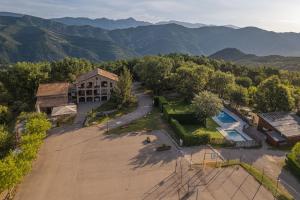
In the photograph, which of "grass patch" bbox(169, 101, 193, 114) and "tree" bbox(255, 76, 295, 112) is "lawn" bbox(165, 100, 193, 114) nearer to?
"grass patch" bbox(169, 101, 193, 114)

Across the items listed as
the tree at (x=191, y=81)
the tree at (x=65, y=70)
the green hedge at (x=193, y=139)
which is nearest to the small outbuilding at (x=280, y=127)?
the green hedge at (x=193, y=139)

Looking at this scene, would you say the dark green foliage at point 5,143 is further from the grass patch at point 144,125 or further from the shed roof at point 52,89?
the shed roof at point 52,89

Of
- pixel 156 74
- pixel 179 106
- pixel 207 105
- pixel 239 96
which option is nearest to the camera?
pixel 207 105

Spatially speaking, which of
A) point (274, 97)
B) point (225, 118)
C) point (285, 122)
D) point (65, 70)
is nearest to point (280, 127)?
point (285, 122)

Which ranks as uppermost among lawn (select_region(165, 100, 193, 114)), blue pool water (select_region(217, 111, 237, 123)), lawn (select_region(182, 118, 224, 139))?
lawn (select_region(165, 100, 193, 114))

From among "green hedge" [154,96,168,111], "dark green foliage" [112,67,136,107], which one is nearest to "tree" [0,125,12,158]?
"dark green foliage" [112,67,136,107]

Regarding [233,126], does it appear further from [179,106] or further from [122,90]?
[122,90]

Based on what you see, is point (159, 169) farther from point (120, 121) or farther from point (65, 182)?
point (120, 121)

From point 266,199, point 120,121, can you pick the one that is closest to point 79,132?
point 120,121
